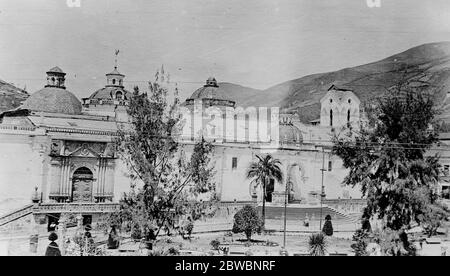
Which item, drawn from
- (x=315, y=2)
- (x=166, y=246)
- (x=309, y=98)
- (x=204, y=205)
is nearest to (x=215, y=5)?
(x=315, y=2)

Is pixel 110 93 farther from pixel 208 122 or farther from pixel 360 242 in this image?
pixel 360 242

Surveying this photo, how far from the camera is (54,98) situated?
1040cm

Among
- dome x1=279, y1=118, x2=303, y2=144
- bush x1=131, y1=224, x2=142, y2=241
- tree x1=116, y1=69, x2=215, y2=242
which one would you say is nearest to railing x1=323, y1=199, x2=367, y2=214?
dome x1=279, y1=118, x2=303, y2=144

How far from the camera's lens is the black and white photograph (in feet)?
33.7

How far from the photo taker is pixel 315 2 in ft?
34.0

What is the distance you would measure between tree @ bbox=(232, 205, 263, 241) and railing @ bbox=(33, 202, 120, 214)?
7.33ft

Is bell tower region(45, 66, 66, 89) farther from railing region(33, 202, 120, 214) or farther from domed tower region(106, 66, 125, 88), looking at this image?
railing region(33, 202, 120, 214)

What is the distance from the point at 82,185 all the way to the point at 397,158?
5.95 meters

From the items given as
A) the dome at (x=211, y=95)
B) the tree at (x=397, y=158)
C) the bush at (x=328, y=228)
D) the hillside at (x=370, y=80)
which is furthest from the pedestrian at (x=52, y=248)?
the tree at (x=397, y=158)

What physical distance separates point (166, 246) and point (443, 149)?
5.74 meters

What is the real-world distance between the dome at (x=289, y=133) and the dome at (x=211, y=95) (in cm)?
111

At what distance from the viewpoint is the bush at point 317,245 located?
10.4 meters

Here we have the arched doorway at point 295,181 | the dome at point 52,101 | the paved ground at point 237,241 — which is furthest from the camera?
the arched doorway at point 295,181

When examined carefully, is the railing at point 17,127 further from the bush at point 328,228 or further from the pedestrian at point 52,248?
the bush at point 328,228
